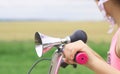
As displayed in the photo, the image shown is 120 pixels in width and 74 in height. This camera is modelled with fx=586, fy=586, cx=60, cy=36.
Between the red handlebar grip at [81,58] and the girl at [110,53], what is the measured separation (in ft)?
0.07

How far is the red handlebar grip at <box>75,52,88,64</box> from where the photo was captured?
216cm

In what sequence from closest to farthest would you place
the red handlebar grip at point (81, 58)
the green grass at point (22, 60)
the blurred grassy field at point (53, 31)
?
the red handlebar grip at point (81, 58) → the green grass at point (22, 60) → the blurred grassy field at point (53, 31)

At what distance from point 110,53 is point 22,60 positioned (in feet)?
29.9

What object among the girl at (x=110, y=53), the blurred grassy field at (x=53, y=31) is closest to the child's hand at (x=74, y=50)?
the girl at (x=110, y=53)

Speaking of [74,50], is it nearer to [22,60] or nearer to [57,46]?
[57,46]

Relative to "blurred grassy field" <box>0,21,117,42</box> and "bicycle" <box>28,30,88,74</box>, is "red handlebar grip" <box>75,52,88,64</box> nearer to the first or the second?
"bicycle" <box>28,30,88,74</box>

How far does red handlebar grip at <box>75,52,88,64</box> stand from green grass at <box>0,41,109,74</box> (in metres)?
6.42

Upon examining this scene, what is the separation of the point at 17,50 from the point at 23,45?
0.81 m

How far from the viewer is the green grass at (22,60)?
9230 millimetres

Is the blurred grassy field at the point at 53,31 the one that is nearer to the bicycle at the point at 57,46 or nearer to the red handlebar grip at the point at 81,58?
the bicycle at the point at 57,46

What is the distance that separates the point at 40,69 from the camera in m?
9.70

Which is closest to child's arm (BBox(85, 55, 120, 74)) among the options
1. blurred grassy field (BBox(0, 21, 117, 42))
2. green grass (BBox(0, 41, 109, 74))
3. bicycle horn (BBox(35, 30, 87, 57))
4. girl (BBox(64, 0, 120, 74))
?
girl (BBox(64, 0, 120, 74))

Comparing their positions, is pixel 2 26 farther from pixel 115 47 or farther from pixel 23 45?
pixel 115 47

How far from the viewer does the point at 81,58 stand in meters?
2.16
